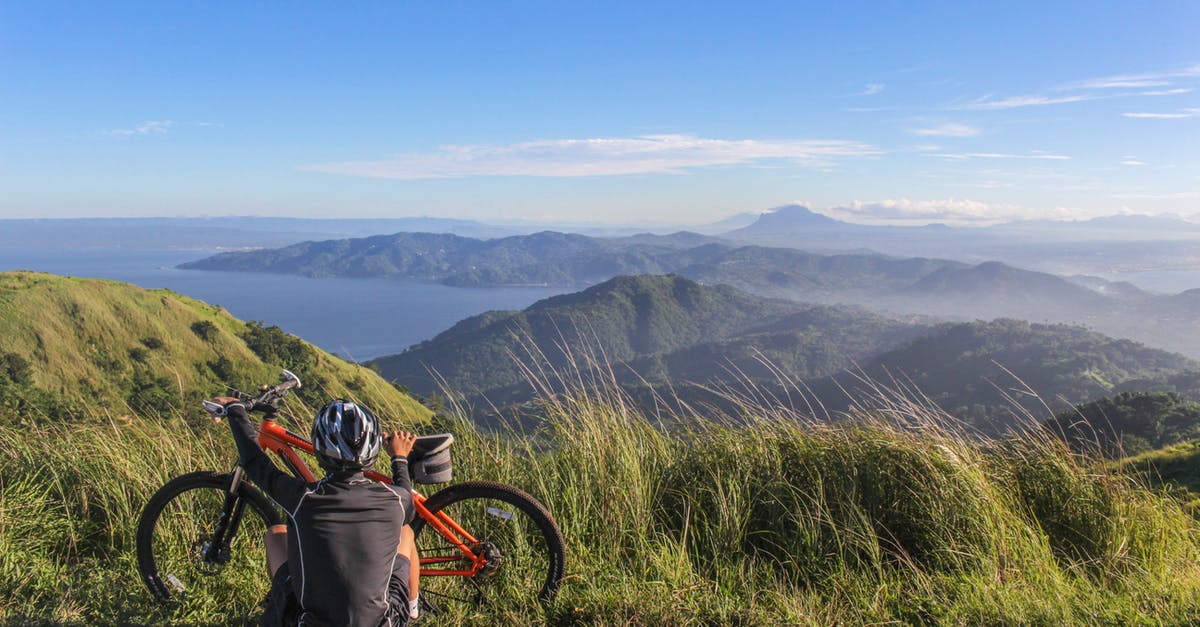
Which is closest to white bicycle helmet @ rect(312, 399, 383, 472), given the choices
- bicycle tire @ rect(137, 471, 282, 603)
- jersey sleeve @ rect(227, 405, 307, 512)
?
jersey sleeve @ rect(227, 405, 307, 512)

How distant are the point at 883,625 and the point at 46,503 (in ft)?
15.5

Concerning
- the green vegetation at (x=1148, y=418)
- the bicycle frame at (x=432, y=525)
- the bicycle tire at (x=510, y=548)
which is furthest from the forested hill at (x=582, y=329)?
the bicycle frame at (x=432, y=525)

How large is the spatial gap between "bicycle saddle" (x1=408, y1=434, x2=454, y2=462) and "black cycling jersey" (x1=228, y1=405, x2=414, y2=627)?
1.52 ft

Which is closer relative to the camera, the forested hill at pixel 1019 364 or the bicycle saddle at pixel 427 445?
the bicycle saddle at pixel 427 445

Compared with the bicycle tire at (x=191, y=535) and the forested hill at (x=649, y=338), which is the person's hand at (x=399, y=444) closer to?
the bicycle tire at (x=191, y=535)

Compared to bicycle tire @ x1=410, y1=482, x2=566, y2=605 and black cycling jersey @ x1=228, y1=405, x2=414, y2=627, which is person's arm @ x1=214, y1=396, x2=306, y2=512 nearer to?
black cycling jersey @ x1=228, y1=405, x2=414, y2=627

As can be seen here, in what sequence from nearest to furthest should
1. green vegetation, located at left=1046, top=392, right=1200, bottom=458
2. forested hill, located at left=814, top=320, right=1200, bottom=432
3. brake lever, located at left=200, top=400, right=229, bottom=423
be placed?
brake lever, located at left=200, top=400, right=229, bottom=423, green vegetation, located at left=1046, top=392, right=1200, bottom=458, forested hill, located at left=814, top=320, right=1200, bottom=432

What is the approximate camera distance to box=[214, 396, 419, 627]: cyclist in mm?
2156

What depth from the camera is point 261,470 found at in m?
2.58

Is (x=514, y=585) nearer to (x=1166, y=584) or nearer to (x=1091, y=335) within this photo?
(x=1166, y=584)

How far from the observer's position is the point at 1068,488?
357 centimetres

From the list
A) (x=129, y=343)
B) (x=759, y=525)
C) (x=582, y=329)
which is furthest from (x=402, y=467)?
(x=582, y=329)

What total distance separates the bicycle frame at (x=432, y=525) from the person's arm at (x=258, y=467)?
7cm

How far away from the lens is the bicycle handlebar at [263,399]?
2.86 meters
